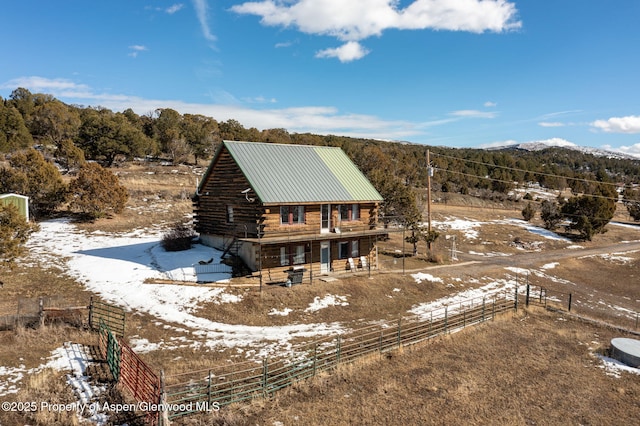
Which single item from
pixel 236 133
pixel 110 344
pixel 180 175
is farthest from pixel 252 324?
pixel 236 133

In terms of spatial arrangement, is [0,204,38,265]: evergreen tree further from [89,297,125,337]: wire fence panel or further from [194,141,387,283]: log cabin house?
[194,141,387,283]: log cabin house

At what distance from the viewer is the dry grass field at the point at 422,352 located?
12.9 m

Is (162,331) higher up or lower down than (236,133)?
lower down

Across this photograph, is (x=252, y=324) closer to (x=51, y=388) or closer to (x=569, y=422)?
(x=51, y=388)

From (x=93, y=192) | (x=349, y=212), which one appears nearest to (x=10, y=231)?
(x=93, y=192)

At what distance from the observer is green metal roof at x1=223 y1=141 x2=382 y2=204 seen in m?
27.5

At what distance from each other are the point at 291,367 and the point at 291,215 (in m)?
13.4

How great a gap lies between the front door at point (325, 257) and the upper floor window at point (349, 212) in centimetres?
237

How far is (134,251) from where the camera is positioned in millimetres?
30266

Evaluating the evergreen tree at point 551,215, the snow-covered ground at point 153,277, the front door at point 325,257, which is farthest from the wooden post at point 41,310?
the evergreen tree at point 551,215

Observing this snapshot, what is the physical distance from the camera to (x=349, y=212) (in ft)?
100

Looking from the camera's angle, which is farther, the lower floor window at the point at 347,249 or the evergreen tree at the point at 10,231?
the lower floor window at the point at 347,249

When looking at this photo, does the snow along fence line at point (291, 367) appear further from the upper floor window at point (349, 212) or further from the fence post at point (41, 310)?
the upper floor window at point (349, 212)

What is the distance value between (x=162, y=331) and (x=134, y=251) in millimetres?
13499
